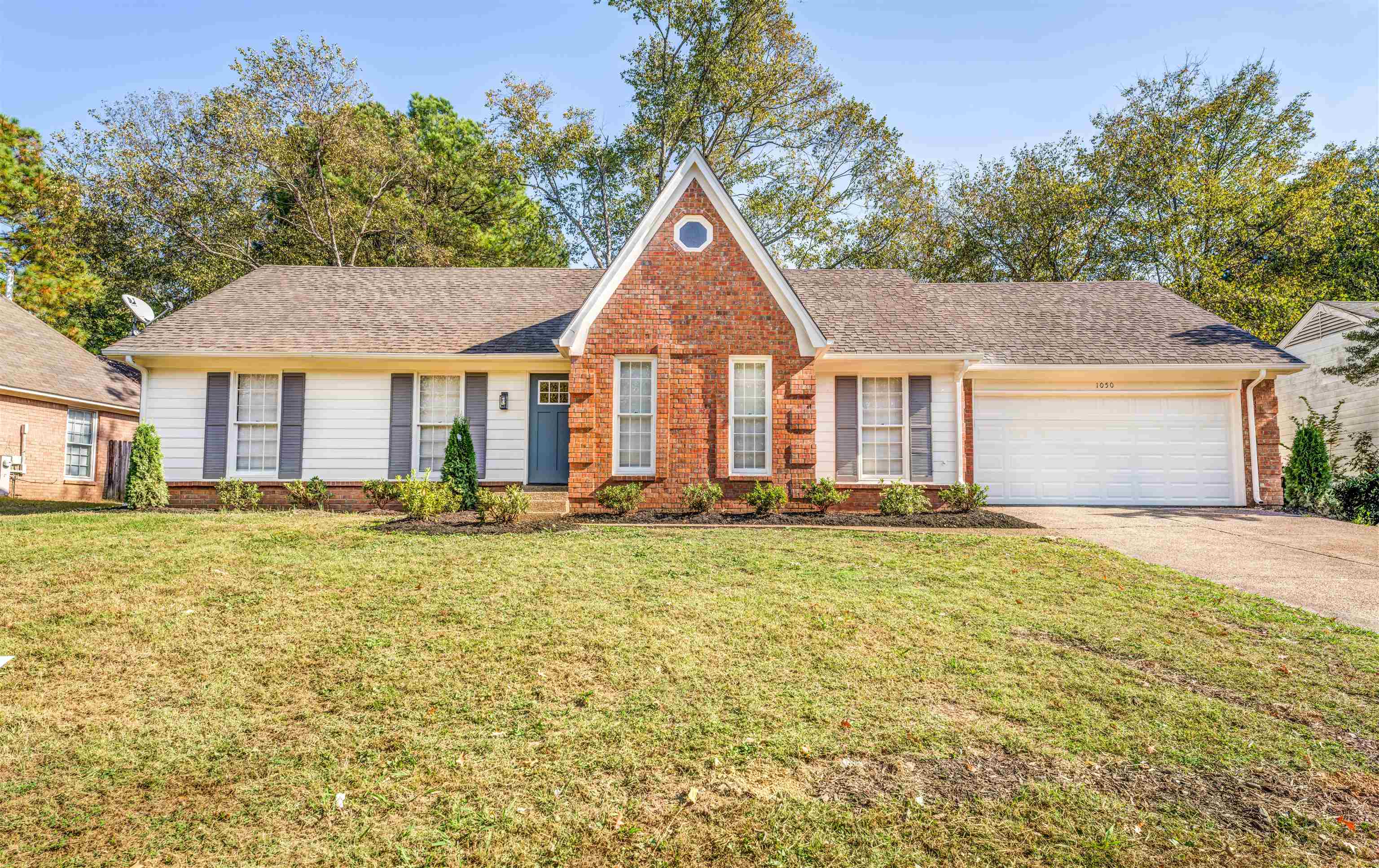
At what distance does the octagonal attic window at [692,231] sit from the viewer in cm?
1315

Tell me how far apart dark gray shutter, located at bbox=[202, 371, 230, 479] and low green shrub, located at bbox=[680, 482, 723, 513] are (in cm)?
923

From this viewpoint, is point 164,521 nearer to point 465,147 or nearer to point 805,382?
point 805,382

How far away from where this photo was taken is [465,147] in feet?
102

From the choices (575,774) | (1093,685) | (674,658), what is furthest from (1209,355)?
(575,774)

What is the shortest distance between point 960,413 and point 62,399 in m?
22.2

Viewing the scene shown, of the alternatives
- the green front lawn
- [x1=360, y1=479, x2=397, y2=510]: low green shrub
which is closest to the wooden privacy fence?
[x1=360, y1=479, x2=397, y2=510]: low green shrub

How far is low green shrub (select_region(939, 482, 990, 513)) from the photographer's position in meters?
13.3

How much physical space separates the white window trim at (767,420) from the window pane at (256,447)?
9.03 metres

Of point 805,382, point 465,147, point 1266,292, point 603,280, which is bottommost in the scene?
point 805,382

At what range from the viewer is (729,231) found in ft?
43.1

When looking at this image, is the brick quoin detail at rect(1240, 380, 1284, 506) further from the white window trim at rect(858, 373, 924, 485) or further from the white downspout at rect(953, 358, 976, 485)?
the white window trim at rect(858, 373, 924, 485)

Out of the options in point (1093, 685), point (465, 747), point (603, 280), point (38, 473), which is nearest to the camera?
point (465, 747)

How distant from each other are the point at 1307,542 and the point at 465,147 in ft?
102

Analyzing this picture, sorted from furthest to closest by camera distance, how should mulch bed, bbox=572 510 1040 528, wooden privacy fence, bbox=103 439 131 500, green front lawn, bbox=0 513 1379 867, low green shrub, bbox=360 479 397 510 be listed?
wooden privacy fence, bbox=103 439 131 500
low green shrub, bbox=360 479 397 510
mulch bed, bbox=572 510 1040 528
green front lawn, bbox=0 513 1379 867
